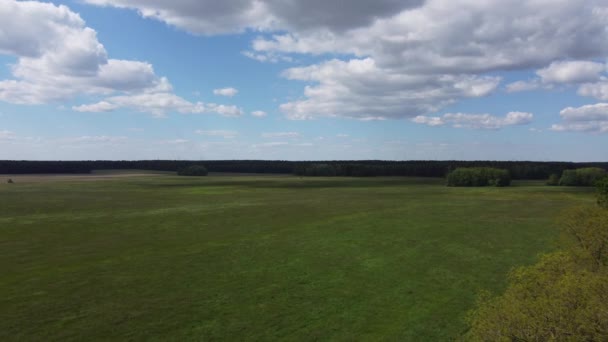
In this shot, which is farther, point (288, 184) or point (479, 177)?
point (288, 184)

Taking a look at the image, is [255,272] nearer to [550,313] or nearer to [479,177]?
[550,313]

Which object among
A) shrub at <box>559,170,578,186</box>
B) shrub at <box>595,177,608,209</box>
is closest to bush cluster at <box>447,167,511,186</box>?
shrub at <box>559,170,578,186</box>

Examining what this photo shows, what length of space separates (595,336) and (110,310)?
82.8 ft

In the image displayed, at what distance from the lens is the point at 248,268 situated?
36375 mm

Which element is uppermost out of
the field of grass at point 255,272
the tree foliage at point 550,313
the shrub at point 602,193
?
the shrub at point 602,193

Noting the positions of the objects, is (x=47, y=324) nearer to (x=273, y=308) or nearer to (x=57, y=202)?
(x=273, y=308)

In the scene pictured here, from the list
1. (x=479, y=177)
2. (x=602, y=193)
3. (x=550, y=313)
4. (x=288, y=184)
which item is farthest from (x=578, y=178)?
(x=550, y=313)

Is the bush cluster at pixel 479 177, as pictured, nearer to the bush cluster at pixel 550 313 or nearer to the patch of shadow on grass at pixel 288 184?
the patch of shadow on grass at pixel 288 184

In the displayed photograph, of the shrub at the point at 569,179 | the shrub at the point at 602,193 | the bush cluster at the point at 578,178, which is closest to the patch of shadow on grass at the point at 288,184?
the shrub at the point at 569,179

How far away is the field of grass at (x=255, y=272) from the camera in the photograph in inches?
962

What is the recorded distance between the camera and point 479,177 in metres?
145

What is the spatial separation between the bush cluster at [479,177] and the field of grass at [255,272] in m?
80.7

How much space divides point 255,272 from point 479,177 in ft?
417

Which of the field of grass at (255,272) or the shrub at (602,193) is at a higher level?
the shrub at (602,193)
